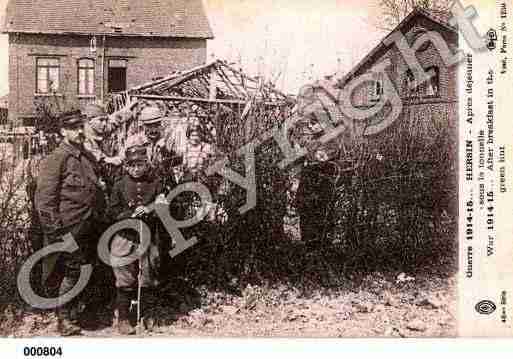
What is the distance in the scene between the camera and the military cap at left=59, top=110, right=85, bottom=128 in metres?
4.35

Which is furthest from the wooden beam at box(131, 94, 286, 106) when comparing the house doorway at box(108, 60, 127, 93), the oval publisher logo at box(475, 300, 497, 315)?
the oval publisher logo at box(475, 300, 497, 315)

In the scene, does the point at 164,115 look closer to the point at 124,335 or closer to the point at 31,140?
the point at 31,140

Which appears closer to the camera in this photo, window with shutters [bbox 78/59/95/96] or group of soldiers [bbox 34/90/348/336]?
group of soldiers [bbox 34/90/348/336]

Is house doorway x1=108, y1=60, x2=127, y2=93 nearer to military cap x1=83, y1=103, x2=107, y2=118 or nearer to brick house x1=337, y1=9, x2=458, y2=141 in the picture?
military cap x1=83, y1=103, x2=107, y2=118

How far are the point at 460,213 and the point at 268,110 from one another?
1.87 meters

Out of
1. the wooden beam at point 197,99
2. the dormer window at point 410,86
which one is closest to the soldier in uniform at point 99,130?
the wooden beam at point 197,99

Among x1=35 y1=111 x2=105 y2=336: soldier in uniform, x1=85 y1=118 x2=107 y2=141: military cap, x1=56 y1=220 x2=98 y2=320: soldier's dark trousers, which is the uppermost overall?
x1=85 y1=118 x2=107 y2=141: military cap

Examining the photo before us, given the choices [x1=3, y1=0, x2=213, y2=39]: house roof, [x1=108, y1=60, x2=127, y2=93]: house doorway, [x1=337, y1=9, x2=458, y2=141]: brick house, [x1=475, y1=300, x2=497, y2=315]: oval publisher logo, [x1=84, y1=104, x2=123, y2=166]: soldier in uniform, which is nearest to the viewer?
[x1=84, y1=104, x2=123, y2=166]: soldier in uniform

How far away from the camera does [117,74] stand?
18.0ft

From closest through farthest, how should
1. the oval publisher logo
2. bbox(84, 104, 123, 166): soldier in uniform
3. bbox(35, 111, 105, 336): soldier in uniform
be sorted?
1. bbox(35, 111, 105, 336): soldier in uniform
2. bbox(84, 104, 123, 166): soldier in uniform
3. the oval publisher logo

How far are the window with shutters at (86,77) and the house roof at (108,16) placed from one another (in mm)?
357

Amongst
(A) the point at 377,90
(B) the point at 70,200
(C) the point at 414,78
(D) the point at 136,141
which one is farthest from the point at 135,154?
(C) the point at 414,78

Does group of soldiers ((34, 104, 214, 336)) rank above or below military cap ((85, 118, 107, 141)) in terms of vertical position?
below

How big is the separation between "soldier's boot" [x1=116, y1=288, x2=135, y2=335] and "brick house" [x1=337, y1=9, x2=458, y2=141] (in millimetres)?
2574
